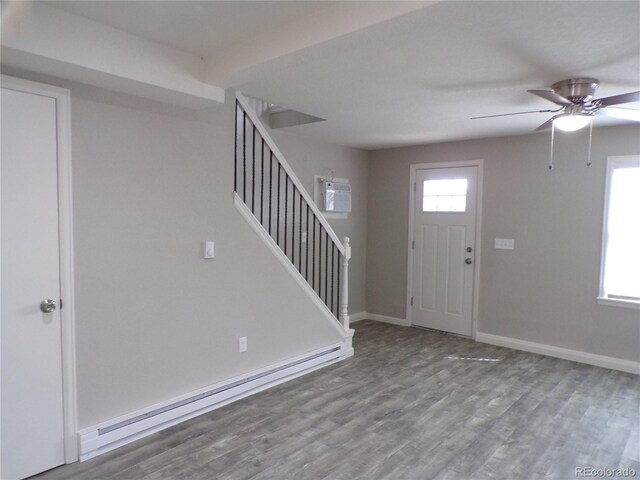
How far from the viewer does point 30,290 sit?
7.40ft

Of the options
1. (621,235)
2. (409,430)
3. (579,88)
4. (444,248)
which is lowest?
(409,430)

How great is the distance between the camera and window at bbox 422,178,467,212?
502 centimetres

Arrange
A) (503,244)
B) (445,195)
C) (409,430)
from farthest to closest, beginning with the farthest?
(445,195) < (503,244) < (409,430)

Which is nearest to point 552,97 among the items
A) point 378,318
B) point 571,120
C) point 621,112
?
point 571,120

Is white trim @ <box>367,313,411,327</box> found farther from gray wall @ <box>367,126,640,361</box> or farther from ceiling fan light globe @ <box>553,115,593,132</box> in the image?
ceiling fan light globe @ <box>553,115,593,132</box>

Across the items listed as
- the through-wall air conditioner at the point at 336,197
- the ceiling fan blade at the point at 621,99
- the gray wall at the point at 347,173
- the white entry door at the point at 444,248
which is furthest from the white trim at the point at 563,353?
the ceiling fan blade at the point at 621,99

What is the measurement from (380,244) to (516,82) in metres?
3.21

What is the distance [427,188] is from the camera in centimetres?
529

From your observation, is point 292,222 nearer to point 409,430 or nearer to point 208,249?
point 208,249

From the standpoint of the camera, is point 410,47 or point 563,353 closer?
point 410,47

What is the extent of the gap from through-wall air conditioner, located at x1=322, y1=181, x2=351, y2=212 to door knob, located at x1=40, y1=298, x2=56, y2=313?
Answer: 10.7 feet

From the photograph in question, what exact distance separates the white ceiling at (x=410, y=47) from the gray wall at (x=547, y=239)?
1209 mm

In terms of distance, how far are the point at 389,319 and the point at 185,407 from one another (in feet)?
11.0

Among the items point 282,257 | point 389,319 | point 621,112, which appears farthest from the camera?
point 389,319
